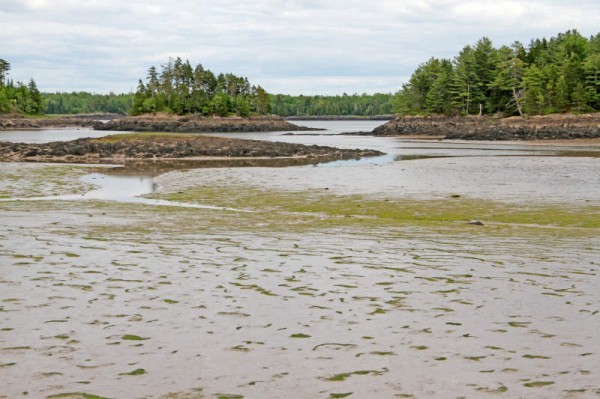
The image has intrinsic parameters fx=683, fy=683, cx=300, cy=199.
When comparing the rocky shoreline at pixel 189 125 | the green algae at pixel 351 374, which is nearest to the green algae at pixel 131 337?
the green algae at pixel 351 374

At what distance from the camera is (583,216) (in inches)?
1048

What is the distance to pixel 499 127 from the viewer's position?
123 m

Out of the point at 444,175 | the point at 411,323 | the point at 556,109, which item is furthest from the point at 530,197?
the point at 556,109

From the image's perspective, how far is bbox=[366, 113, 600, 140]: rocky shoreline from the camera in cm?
10756

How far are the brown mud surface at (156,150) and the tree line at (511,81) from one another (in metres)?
70.0

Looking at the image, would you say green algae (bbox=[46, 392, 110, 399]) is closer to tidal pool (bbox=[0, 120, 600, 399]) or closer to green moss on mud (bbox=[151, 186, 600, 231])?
tidal pool (bbox=[0, 120, 600, 399])

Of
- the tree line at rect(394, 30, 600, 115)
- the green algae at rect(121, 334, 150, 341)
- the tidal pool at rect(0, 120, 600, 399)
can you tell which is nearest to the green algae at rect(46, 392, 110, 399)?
the tidal pool at rect(0, 120, 600, 399)

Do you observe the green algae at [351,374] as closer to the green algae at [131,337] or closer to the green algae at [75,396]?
the green algae at [75,396]

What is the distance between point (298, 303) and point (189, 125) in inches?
6583

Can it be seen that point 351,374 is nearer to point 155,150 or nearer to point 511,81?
point 155,150

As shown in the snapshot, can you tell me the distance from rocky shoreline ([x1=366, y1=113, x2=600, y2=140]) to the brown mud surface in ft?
153

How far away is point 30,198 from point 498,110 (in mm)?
127988

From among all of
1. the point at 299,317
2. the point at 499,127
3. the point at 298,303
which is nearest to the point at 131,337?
the point at 299,317

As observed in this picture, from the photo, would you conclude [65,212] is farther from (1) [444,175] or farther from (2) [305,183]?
(1) [444,175]
